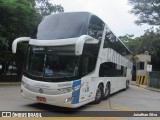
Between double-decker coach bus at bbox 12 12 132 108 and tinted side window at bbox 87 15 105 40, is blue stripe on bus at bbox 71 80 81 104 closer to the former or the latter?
double-decker coach bus at bbox 12 12 132 108

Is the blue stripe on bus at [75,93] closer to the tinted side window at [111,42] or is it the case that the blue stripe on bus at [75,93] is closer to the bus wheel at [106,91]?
the tinted side window at [111,42]

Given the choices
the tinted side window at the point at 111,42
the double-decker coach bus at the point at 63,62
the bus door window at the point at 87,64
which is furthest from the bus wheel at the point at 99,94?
Result: the tinted side window at the point at 111,42

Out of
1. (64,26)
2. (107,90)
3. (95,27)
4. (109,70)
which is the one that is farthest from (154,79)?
(64,26)

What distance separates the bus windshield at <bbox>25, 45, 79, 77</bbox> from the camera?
34.0 feet

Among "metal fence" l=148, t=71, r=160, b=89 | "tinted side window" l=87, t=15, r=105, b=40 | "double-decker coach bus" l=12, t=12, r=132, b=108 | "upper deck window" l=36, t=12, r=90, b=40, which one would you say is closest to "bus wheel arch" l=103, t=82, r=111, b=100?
"double-decker coach bus" l=12, t=12, r=132, b=108

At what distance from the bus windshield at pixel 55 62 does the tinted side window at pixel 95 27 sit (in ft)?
4.61

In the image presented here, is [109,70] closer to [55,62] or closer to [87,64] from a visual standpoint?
[87,64]

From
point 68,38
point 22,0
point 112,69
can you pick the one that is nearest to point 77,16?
point 68,38

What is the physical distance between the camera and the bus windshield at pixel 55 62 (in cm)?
1036

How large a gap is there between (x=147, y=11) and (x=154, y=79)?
12.7 m

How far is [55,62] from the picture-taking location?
10.5 meters

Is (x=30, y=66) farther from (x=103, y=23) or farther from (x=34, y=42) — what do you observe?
(x=103, y=23)

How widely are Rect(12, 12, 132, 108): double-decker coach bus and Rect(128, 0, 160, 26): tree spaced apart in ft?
89.1

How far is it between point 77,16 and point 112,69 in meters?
5.35
